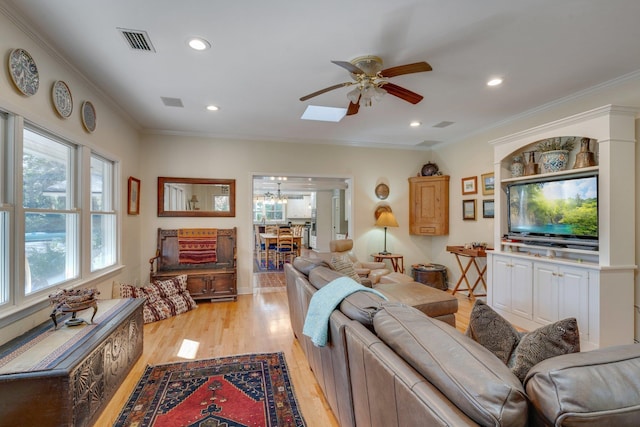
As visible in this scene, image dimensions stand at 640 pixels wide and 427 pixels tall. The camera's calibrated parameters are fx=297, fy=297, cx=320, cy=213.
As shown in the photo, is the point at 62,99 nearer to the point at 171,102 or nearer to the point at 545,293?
the point at 171,102

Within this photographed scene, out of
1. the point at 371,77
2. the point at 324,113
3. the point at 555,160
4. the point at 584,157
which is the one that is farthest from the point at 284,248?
the point at 584,157

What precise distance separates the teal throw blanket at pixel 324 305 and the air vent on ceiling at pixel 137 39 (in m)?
2.25

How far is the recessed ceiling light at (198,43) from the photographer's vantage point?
2229 mm

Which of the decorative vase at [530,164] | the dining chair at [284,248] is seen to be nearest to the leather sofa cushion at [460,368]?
the decorative vase at [530,164]

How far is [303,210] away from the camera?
1286 centimetres

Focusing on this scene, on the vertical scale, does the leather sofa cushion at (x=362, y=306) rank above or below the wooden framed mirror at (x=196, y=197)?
below

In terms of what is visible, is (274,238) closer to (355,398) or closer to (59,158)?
(59,158)

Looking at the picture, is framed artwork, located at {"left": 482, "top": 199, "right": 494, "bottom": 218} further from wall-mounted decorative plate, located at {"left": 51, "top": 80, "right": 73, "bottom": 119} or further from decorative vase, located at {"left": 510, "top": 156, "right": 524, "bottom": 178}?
wall-mounted decorative plate, located at {"left": 51, "top": 80, "right": 73, "bottom": 119}

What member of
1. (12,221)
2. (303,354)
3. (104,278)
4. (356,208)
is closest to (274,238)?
(356,208)

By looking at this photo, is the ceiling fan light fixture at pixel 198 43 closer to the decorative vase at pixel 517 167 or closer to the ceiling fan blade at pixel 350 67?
the ceiling fan blade at pixel 350 67

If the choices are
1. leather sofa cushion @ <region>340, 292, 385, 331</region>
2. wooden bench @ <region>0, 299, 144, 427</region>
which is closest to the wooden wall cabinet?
leather sofa cushion @ <region>340, 292, 385, 331</region>

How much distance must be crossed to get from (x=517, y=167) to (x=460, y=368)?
3.55 meters

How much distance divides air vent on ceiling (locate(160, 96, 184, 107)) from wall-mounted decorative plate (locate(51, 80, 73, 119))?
0.91 m

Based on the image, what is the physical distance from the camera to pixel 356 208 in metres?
5.43
